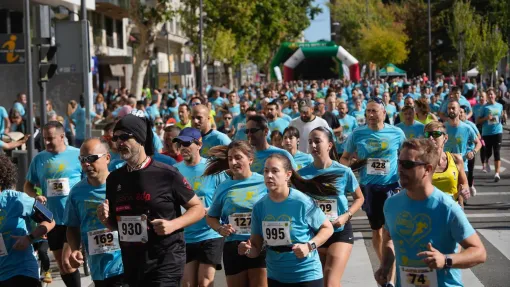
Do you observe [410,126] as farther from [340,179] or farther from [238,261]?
[238,261]

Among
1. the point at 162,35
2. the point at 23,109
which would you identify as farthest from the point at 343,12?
the point at 23,109

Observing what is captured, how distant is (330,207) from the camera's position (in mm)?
8141

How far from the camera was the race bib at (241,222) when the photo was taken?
746 centimetres

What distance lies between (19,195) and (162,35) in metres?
56.7

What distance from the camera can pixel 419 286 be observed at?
5.27 meters

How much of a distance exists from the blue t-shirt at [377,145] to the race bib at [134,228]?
180 inches

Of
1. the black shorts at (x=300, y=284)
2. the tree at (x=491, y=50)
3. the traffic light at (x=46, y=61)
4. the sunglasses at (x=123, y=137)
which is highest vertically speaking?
the tree at (x=491, y=50)

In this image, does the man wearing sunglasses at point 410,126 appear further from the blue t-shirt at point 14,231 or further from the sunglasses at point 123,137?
the sunglasses at point 123,137

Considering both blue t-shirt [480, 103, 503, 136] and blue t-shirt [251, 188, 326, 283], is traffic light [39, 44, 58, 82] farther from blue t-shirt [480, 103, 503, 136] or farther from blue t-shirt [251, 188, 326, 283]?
blue t-shirt [251, 188, 326, 283]

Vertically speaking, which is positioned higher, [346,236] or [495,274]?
[346,236]

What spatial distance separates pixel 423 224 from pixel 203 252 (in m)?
3.09

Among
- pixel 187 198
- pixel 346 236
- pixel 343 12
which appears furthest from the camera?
pixel 343 12

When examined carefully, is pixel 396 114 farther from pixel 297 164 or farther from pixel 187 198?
pixel 187 198

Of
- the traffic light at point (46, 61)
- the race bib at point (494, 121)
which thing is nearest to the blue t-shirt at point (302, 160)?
the traffic light at point (46, 61)
